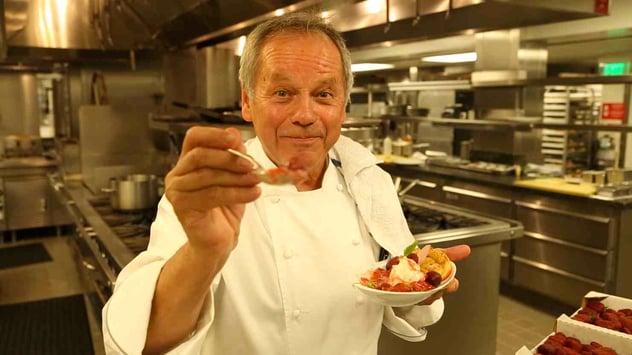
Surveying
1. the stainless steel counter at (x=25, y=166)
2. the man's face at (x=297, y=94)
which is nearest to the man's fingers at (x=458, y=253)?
the man's face at (x=297, y=94)

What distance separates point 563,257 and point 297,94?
12.6 ft

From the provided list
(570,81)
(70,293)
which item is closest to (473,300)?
(570,81)

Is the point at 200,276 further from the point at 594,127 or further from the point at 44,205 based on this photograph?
the point at 44,205

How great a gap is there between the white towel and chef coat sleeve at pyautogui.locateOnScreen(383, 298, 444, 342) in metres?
0.18

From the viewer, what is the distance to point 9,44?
4.31 meters

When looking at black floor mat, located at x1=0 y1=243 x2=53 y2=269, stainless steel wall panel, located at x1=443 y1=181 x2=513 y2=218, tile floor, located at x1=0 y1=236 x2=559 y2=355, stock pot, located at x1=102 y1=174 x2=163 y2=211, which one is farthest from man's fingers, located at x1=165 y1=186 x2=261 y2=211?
black floor mat, located at x1=0 y1=243 x2=53 y2=269

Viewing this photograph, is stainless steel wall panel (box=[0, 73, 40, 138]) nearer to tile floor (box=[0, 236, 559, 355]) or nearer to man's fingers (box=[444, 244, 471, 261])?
tile floor (box=[0, 236, 559, 355])

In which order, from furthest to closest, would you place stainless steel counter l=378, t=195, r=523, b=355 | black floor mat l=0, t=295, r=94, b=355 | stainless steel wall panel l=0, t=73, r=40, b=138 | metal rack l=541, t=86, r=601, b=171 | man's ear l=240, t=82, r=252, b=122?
stainless steel wall panel l=0, t=73, r=40, b=138
metal rack l=541, t=86, r=601, b=171
black floor mat l=0, t=295, r=94, b=355
stainless steel counter l=378, t=195, r=523, b=355
man's ear l=240, t=82, r=252, b=122

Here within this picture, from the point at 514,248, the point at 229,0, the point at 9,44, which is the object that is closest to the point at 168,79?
the point at 9,44

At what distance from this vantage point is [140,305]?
97 cm

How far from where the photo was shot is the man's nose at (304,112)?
1153 mm

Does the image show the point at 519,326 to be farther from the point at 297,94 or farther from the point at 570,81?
the point at 297,94

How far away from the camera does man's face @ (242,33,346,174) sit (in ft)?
3.79

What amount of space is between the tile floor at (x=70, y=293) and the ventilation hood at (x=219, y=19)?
7.08ft
